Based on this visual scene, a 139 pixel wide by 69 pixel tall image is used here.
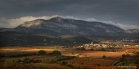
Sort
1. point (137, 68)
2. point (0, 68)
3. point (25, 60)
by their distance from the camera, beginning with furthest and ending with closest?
point (25, 60) < point (137, 68) < point (0, 68)

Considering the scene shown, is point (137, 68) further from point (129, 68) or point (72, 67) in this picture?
Result: point (72, 67)

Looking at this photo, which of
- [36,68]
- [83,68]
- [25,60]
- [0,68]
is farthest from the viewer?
[25,60]

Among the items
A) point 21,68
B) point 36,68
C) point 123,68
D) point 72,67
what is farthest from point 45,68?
point 123,68

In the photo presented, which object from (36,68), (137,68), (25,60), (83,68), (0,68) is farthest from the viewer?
(25,60)

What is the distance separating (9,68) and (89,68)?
2292 cm

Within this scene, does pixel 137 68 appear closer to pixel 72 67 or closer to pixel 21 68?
pixel 72 67

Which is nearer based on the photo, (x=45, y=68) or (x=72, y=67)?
(x=45, y=68)

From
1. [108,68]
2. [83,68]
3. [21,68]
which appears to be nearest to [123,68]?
[108,68]

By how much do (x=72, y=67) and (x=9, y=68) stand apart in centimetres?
2008

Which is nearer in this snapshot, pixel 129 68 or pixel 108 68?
pixel 129 68

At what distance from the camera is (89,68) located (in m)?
63.7

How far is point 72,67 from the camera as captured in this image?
65.2 metres

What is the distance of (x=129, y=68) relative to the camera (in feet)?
188

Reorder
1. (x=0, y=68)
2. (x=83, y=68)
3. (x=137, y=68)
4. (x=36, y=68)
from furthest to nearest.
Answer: (x=83, y=68) < (x=137, y=68) < (x=36, y=68) < (x=0, y=68)
